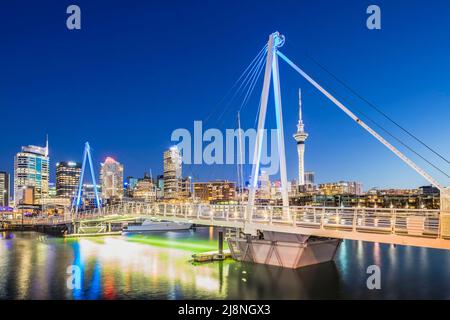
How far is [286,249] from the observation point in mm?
33062

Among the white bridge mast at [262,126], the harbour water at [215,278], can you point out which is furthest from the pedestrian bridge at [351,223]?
the harbour water at [215,278]

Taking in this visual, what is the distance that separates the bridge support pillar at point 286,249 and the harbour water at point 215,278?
0.72 meters

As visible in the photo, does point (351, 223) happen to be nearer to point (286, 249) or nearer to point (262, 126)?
point (286, 249)

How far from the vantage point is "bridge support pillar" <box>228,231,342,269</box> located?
106 feet

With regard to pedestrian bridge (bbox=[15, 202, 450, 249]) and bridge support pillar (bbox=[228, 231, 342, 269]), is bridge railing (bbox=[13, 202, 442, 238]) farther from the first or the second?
bridge support pillar (bbox=[228, 231, 342, 269])

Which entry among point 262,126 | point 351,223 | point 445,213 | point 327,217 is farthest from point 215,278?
point 445,213

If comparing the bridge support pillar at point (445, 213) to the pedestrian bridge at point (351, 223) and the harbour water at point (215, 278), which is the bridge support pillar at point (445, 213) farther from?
the harbour water at point (215, 278)

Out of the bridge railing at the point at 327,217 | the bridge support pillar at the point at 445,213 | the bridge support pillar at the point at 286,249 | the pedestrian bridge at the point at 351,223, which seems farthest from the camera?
the bridge support pillar at the point at 286,249

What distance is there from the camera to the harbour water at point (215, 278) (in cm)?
2825

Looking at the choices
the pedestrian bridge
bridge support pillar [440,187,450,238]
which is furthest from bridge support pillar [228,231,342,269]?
bridge support pillar [440,187,450,238]

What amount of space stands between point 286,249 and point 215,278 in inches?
244

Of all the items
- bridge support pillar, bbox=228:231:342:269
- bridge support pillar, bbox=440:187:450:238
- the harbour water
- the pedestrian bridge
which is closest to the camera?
bridge support pillar, bbox=440:187:450:238

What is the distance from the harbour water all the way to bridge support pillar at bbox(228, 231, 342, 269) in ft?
2.37

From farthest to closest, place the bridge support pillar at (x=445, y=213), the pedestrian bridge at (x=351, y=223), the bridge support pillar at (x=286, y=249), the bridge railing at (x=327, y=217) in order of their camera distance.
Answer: the bridge support pillar at (x=286, y=249)
the bridge railing at (x=327, y=217)
the pedestrian bridge at (x=351, y=223)
the bridge support pillar at (x=445, y=213)
